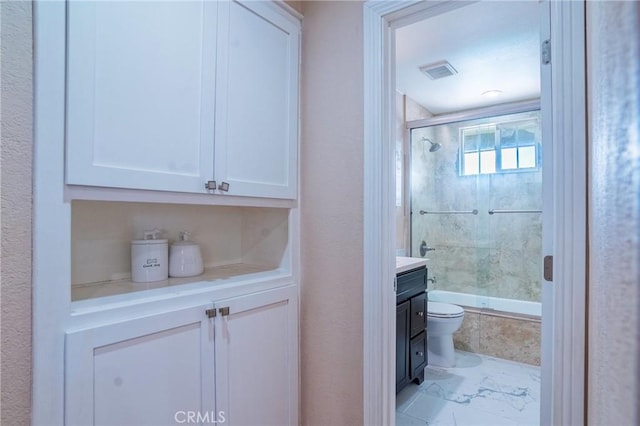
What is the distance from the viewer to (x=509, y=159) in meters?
3.25

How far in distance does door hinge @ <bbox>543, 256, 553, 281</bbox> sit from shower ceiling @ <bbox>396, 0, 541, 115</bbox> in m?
1.12

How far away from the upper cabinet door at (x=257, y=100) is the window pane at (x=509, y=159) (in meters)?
2.52

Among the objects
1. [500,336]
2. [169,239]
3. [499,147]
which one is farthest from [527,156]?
[169,239]

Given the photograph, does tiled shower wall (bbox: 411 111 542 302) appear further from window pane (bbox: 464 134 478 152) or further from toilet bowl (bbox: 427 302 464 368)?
toilet bowl (bbox: 427 302 464 368)

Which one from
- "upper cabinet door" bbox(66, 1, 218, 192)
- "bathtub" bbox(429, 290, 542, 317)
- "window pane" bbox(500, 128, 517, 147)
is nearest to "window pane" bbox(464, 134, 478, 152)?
"window pane" bbox(500, 128, 517, 147)

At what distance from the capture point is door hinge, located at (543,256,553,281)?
1003mm

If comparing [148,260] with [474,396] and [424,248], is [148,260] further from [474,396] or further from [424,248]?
[424,248]

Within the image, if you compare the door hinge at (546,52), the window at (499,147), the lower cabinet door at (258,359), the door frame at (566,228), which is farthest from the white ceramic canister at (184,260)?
the window at (499,147)

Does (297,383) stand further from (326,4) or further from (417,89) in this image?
(417,89)

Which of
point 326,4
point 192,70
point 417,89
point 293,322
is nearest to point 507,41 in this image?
point 417,89

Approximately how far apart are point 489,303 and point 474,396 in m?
1.20

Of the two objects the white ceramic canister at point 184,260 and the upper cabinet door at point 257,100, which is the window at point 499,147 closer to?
the upper cabinet door at point 257,100
